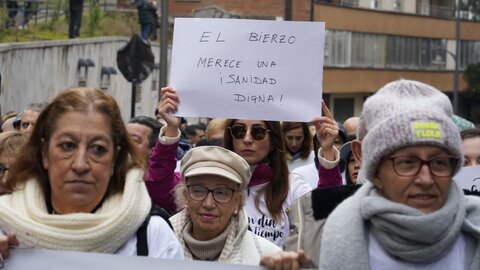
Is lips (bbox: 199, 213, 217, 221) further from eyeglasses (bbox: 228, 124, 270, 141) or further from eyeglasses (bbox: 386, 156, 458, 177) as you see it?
eyeglasses (bbox: 386, 156, 458, 177)

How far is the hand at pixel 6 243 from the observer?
4.05 meters

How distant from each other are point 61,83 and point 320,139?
19379 mm

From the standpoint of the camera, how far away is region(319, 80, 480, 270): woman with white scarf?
376cm

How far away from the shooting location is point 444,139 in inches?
149

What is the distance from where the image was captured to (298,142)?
30.3ft

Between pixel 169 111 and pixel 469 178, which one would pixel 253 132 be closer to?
pixel 169 111

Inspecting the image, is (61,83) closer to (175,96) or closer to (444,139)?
(175,96)

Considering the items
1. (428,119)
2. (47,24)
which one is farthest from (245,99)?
(47,24)

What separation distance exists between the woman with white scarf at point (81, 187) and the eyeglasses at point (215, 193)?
936mm

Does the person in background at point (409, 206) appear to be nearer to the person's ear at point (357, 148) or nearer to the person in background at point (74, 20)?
the person's ear at point (357, 148)

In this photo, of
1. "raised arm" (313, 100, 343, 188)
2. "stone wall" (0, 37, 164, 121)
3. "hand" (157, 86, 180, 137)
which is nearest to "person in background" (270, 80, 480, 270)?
"raised arm" (313, 100, 343, 188)

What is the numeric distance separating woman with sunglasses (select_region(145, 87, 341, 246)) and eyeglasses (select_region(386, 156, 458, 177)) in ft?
7.16

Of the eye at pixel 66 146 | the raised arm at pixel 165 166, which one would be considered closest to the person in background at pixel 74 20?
the raised arm at pixel 165 166

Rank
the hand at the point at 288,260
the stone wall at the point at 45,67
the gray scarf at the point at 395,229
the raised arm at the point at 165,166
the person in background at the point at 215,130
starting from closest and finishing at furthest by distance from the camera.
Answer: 1. the gray scarf at the point at 395,229
2. the hand at the point at 288,260
3. the raised arm at the point at 165,166
4. the person in background at the point at 215,130
5. the stone wall at the point at 45,67
